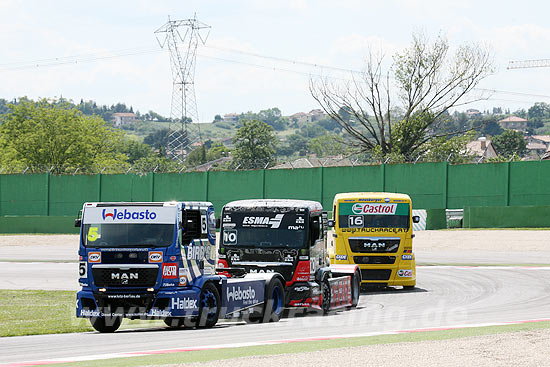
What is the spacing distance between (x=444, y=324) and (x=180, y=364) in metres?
7.19

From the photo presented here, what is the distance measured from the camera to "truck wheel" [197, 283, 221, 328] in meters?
16.1

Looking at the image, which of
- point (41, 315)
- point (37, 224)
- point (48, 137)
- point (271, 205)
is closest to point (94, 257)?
point (41, 315)

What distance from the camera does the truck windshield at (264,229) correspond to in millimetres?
18859

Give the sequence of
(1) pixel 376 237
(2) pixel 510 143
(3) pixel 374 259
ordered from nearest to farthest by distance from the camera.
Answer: (1) pixel 376 237 → (3) pixel 374 259 → (2) pixel 510 143

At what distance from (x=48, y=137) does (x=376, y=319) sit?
78.9 m

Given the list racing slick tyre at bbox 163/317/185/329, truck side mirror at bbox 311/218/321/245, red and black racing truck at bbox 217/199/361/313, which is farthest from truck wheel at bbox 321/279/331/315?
racing slick tyre at bbox 163/317/185/329

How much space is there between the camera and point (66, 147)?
91625 millimetres

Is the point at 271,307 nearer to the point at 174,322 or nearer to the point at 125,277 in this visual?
the point at 174,322

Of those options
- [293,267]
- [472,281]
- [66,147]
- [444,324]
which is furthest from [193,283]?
[66,147]

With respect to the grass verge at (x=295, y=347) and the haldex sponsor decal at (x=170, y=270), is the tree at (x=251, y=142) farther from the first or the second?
the grass verge at (x=295, y=347)

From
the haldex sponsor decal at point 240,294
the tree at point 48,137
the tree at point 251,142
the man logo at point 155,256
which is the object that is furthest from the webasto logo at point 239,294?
the tree at point 251,142

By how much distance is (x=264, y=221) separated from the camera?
747 inches

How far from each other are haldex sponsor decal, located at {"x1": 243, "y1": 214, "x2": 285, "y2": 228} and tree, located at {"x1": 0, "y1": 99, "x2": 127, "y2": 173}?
69414 millimetres

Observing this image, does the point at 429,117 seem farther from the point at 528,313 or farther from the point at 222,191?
the point at 528,313
